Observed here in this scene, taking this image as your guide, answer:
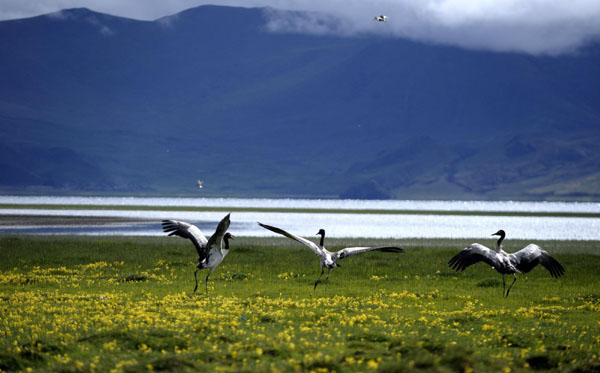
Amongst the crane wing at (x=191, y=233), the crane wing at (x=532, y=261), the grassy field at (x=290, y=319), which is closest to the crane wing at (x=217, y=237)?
the crane wing at (x=191, y=233)

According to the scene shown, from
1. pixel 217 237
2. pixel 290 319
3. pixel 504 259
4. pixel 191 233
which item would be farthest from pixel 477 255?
pixel 191 233

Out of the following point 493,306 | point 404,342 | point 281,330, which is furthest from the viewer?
point 493,306

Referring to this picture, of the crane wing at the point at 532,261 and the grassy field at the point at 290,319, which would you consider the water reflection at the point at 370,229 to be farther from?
the crane wing at the point at 532,261

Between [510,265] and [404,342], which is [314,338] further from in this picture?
[510,265]

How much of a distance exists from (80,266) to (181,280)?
8.12 m

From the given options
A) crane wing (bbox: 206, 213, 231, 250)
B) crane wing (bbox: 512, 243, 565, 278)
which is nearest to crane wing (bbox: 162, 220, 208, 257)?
crane wing (bbox: 206, 213, 231, 250)

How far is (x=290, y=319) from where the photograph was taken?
23.4 m

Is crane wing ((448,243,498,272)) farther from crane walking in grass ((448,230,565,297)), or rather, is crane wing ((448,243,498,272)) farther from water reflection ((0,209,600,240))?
water reflection ((0,209,600,240))

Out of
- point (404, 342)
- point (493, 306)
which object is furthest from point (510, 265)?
point (404, 342)

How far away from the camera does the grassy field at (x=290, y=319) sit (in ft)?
56.5

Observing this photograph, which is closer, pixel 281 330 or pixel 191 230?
pixel 281 330

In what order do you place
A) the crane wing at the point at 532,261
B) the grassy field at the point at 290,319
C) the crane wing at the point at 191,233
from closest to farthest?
the grassy field at the point at 290,319 < the crane wing at the point at 532,261 < the crane wing at the point at 191,233

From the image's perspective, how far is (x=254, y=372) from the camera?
15.7 metres

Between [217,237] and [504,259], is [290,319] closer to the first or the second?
[217,237]
